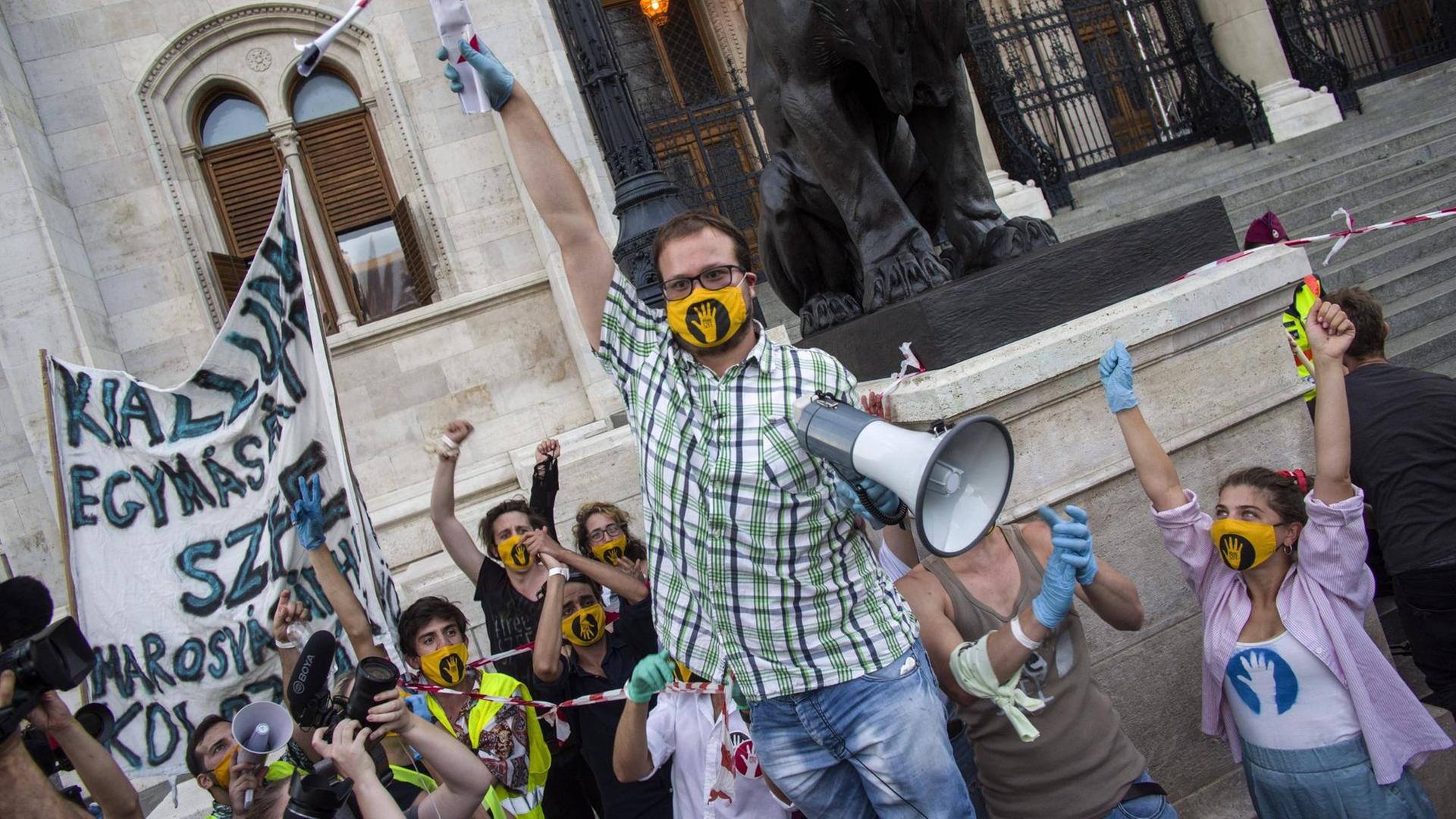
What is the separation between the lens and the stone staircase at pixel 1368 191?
6.71 meters

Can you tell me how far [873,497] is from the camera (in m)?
1.88

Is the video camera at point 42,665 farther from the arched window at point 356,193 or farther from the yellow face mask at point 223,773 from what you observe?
the arched window at point 356,193

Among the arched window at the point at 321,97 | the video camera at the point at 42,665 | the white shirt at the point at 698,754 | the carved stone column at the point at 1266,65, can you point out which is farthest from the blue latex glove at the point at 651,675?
the carved stone column at the point at 1266,65

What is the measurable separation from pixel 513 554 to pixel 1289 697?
104 inches

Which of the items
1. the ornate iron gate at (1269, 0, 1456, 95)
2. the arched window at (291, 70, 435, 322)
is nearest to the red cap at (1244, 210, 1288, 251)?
the arched window at (291, 70, 435, 322)

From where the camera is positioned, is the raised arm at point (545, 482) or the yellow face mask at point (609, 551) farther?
the raised arm at point (545, 482)

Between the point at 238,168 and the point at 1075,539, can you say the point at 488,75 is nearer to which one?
the point at 1075,539

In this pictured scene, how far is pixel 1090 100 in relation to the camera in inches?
570

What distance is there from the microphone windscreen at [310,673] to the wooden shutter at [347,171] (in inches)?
334

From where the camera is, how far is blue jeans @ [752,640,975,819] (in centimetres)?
206

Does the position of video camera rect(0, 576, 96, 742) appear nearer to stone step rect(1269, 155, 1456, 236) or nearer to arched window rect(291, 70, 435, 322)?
arched window rect(291, 70, 435, 322)

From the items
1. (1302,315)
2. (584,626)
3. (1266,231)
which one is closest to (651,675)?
(584,626)

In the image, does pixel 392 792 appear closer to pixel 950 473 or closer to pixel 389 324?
pixel 950 473

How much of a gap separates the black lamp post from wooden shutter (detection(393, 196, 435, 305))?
425 cm
